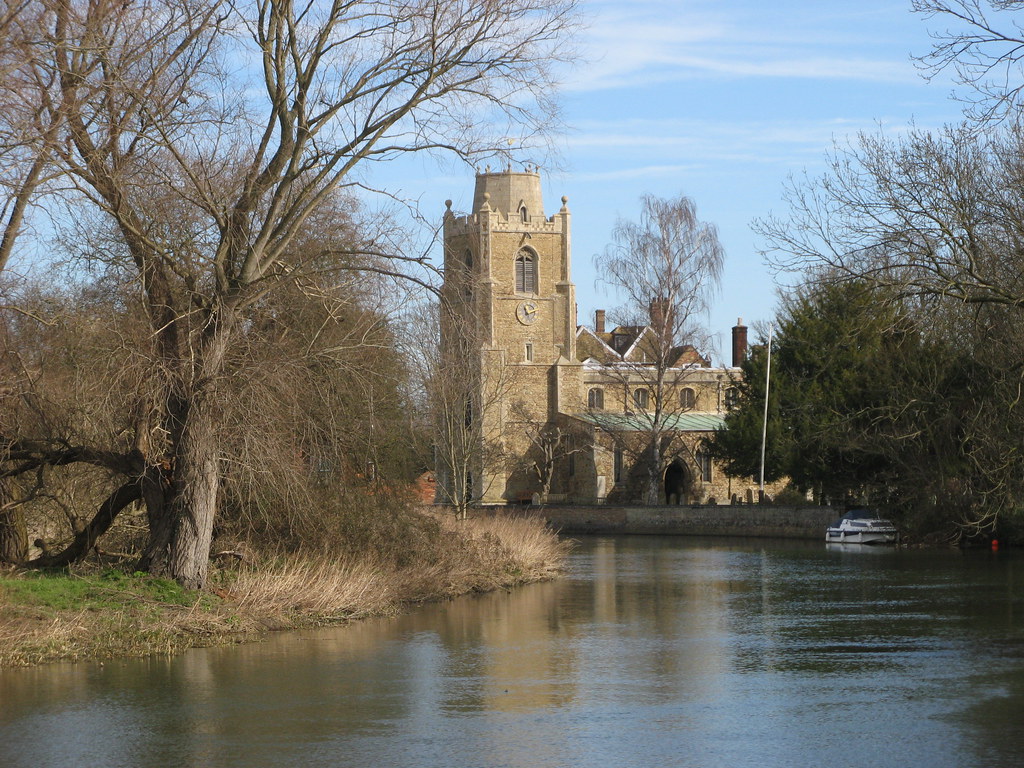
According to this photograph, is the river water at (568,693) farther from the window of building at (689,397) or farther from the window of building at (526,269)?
the window of building at (526,269)

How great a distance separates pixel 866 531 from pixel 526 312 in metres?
32.5

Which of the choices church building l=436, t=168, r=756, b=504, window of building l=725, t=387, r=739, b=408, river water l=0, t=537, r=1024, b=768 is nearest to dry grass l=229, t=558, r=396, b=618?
river water l=0, t=537, r=1024, b=768

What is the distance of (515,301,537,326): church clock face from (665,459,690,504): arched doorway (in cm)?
1057

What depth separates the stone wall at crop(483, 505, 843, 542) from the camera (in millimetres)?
44062

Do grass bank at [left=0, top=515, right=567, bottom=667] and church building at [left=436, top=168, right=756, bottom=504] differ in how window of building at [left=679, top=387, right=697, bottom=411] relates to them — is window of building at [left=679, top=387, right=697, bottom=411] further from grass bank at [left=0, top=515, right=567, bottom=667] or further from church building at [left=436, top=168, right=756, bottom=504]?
grass bank at [left=0, top=515, right=567, bottom=667]

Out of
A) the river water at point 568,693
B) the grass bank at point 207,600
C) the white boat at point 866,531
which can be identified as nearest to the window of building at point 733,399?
the white boat at point 866,531

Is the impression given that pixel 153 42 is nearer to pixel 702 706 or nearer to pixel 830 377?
pixel 702 706

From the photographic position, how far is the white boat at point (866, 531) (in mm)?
39156

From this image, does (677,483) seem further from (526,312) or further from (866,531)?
(866,531)

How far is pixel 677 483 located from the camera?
67.6 metres

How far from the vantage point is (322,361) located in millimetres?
18703

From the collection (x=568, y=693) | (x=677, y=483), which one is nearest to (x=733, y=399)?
(x=677, y=483)

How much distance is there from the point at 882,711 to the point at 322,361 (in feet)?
32.1

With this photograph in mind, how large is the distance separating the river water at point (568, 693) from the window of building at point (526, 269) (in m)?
49.3
